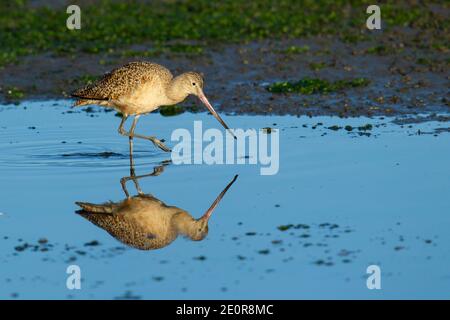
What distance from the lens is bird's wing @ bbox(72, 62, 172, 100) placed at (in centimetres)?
1130

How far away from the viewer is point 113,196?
9.51m

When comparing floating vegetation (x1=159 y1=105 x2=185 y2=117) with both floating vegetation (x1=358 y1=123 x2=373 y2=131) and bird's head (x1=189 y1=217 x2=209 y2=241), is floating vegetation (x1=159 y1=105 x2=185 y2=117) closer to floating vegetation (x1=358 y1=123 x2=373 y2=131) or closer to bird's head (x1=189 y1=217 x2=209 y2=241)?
floating vegetation (x1=358 y1=123 x2=373 y2=131)

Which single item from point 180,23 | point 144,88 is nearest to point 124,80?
point 144,88

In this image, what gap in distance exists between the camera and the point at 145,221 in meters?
8.85

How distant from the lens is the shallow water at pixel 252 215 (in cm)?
725

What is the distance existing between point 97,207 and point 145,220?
1.67 feet

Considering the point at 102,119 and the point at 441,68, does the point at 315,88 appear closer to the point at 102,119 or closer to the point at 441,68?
the point at 441,68

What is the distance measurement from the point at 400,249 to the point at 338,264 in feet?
1.99

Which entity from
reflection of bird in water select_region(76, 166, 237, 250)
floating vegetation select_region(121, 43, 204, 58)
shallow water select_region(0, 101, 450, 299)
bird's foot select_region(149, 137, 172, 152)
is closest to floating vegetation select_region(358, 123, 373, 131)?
shallow water select_region(0, 101, 450, 299)

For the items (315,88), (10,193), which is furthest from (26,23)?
(10,193)

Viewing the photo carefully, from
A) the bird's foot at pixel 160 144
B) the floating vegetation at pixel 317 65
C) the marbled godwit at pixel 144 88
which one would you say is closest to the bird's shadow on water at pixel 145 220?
the bird's foot at pixel 160 144

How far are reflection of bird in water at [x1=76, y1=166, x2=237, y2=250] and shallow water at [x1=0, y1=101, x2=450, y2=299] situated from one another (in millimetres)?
103

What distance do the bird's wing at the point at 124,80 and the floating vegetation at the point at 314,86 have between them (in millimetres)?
2846
